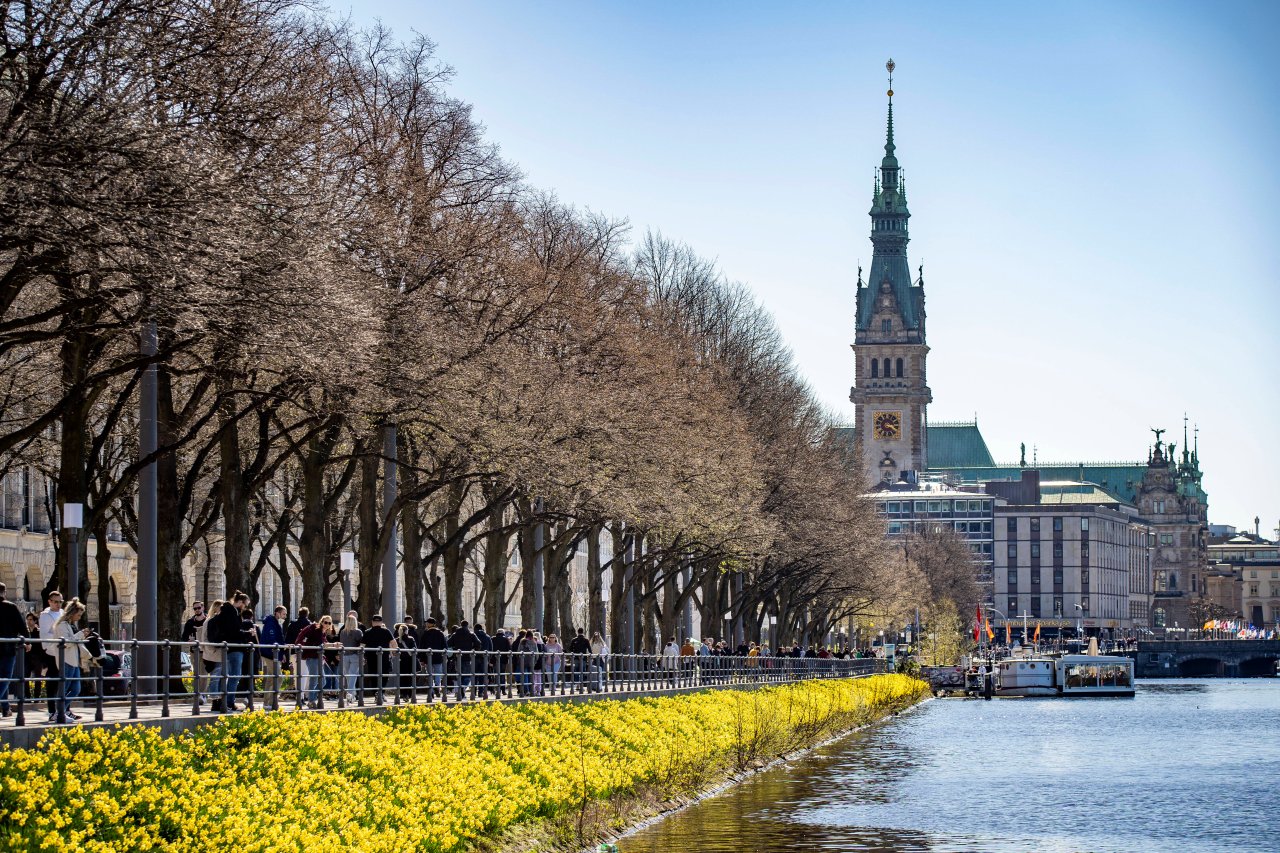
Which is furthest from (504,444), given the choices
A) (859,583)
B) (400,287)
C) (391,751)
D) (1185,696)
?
(1185,696)

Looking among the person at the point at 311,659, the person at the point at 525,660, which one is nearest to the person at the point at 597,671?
the person at the point at 525,660

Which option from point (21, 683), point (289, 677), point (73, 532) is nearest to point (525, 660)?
point (73, 532)

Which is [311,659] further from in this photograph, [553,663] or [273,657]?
[553,663]

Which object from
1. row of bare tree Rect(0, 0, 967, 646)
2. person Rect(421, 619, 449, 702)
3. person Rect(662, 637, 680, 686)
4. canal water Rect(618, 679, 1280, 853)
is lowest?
canal water Rect(618, 679, 1280, 853)

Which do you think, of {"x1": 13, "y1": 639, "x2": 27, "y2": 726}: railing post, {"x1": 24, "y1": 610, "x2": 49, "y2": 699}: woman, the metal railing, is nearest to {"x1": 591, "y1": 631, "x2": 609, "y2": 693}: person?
the metal railing

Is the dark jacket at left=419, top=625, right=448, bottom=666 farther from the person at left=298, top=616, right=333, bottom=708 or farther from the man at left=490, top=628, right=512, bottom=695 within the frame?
the person at left=298, top=616, right=333, bottom=708

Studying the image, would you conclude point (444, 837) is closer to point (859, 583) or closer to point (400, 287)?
point (400, 287)

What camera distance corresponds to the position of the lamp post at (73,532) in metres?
34.6

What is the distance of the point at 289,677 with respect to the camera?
35.3 m

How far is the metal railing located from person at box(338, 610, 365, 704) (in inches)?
2.0

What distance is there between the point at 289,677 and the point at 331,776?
10.5 metres

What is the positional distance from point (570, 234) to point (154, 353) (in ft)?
102

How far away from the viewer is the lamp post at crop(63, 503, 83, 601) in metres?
34.6

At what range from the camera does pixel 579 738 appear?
3925 centimetres
